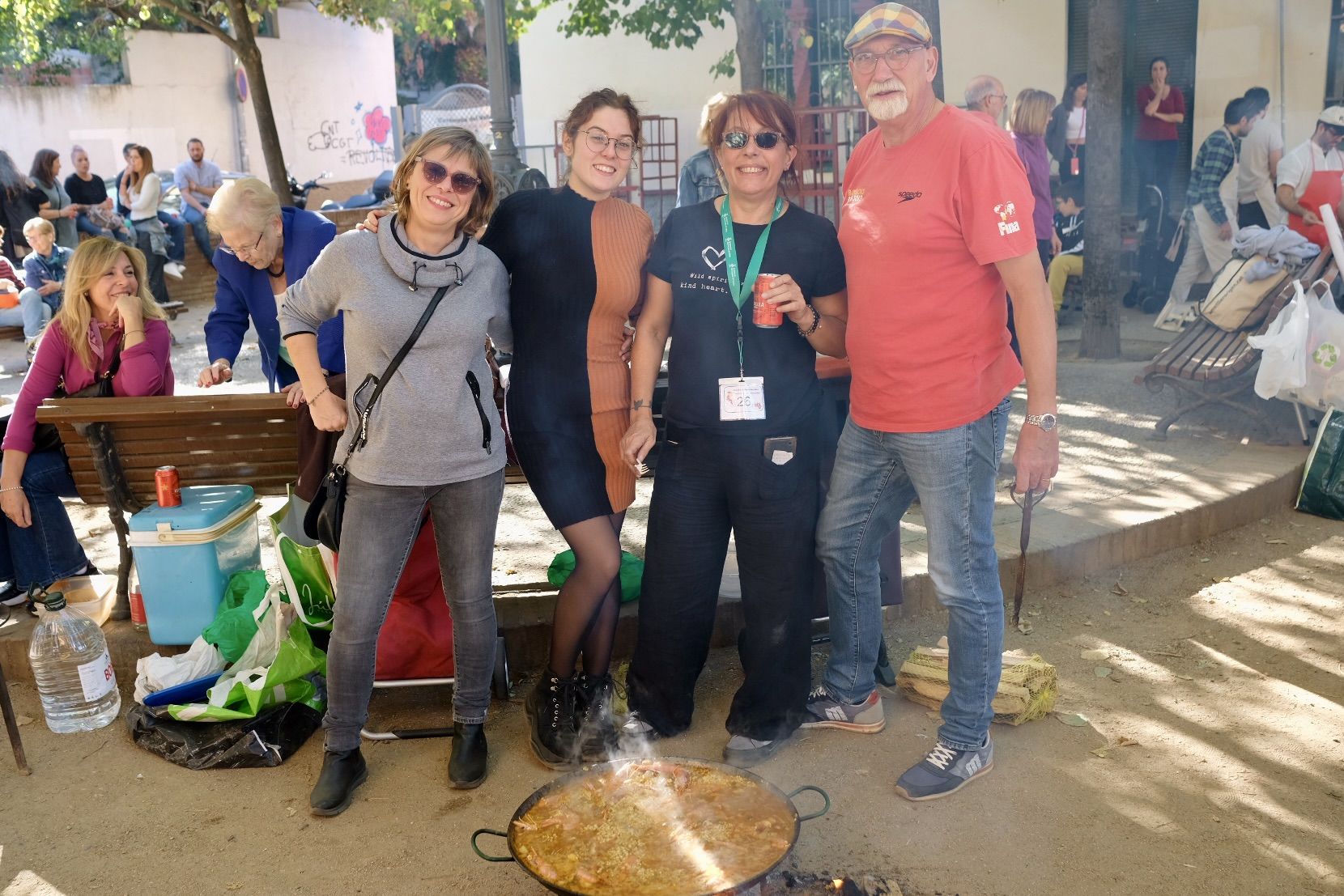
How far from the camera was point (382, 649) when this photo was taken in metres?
3.94

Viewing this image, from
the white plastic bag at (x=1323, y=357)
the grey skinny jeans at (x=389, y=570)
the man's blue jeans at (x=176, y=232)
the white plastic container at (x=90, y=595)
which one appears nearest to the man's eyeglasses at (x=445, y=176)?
the grey skinny jeans at (x=389, y=570)

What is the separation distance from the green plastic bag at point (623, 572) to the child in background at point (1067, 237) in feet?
22.6

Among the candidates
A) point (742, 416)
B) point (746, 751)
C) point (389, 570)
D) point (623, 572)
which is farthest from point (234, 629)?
point (742, 416)

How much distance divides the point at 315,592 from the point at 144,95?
21.9 meters

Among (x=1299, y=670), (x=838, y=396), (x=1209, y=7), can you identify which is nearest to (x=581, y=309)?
(x=838, y=396)

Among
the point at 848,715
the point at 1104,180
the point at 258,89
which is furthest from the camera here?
the point at 258,89

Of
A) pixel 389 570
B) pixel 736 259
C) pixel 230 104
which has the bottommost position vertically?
pixel 389 570

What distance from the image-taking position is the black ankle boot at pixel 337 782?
3416 mm

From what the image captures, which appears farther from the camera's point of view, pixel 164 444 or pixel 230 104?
pixel 230 104

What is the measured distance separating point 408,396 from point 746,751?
1495 mm

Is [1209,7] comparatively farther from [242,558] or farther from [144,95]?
[144,95]

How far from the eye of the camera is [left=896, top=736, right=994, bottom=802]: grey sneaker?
339 centimetres

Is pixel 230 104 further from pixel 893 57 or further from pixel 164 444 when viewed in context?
pixel 893 57

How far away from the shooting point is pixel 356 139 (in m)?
27.8
